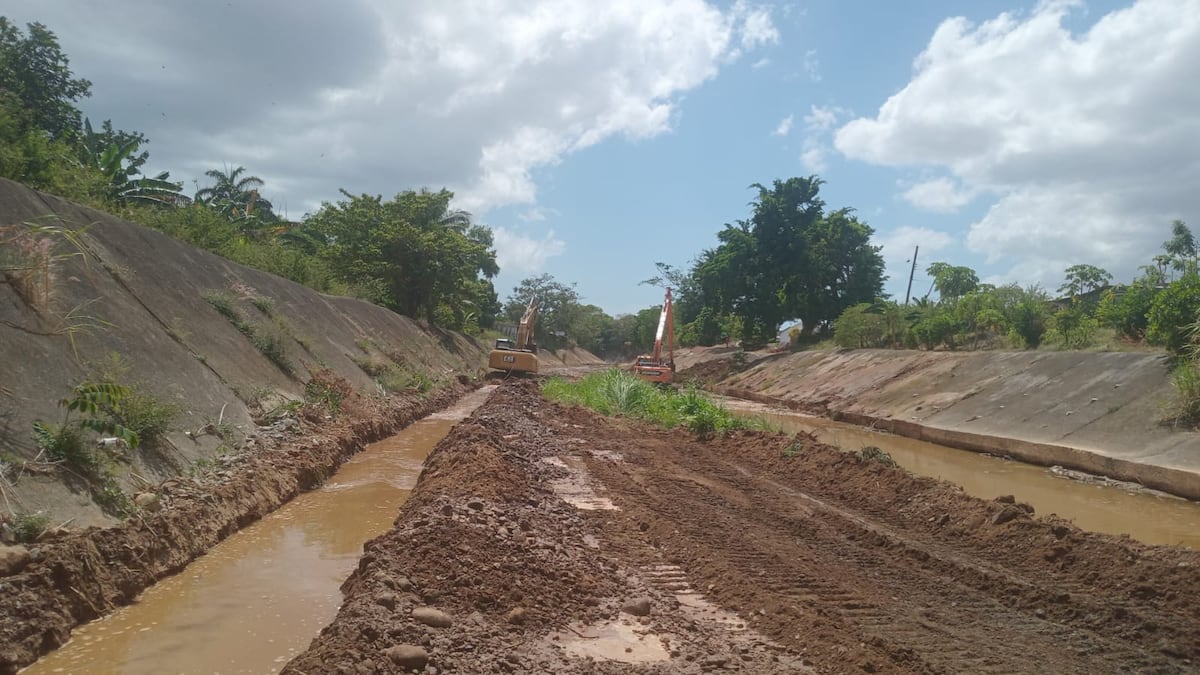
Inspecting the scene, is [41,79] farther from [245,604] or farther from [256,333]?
[245,604]

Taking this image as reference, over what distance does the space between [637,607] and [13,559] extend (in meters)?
4.05

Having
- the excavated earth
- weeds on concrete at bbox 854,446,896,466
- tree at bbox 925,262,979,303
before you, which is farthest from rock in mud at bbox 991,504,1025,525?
tree at bbox 925,262,979,303

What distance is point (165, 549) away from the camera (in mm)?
6145

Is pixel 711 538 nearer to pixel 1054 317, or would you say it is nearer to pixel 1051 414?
pixel 1051 414

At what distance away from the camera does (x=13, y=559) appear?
4641 millimetres

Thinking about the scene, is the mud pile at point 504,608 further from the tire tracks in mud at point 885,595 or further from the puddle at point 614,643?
the tire tracks in mud at point 885,595

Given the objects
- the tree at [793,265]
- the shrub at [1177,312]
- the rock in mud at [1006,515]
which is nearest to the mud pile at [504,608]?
the rock in mud at [1006,515]

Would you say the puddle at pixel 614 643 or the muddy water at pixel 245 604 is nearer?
the puddle at pixel 614 643

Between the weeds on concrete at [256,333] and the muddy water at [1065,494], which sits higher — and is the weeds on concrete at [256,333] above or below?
above

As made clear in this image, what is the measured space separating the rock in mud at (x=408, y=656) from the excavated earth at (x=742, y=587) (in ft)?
0.04

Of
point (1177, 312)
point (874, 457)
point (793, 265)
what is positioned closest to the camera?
point (874, 457)

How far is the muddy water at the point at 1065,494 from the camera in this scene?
877 centimetres

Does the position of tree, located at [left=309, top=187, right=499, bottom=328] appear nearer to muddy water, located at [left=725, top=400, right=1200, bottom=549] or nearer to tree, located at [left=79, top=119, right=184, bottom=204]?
tree, located at [left=79, top=119, right=184, bottom=204]

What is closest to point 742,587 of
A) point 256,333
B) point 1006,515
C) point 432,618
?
point 432,618
